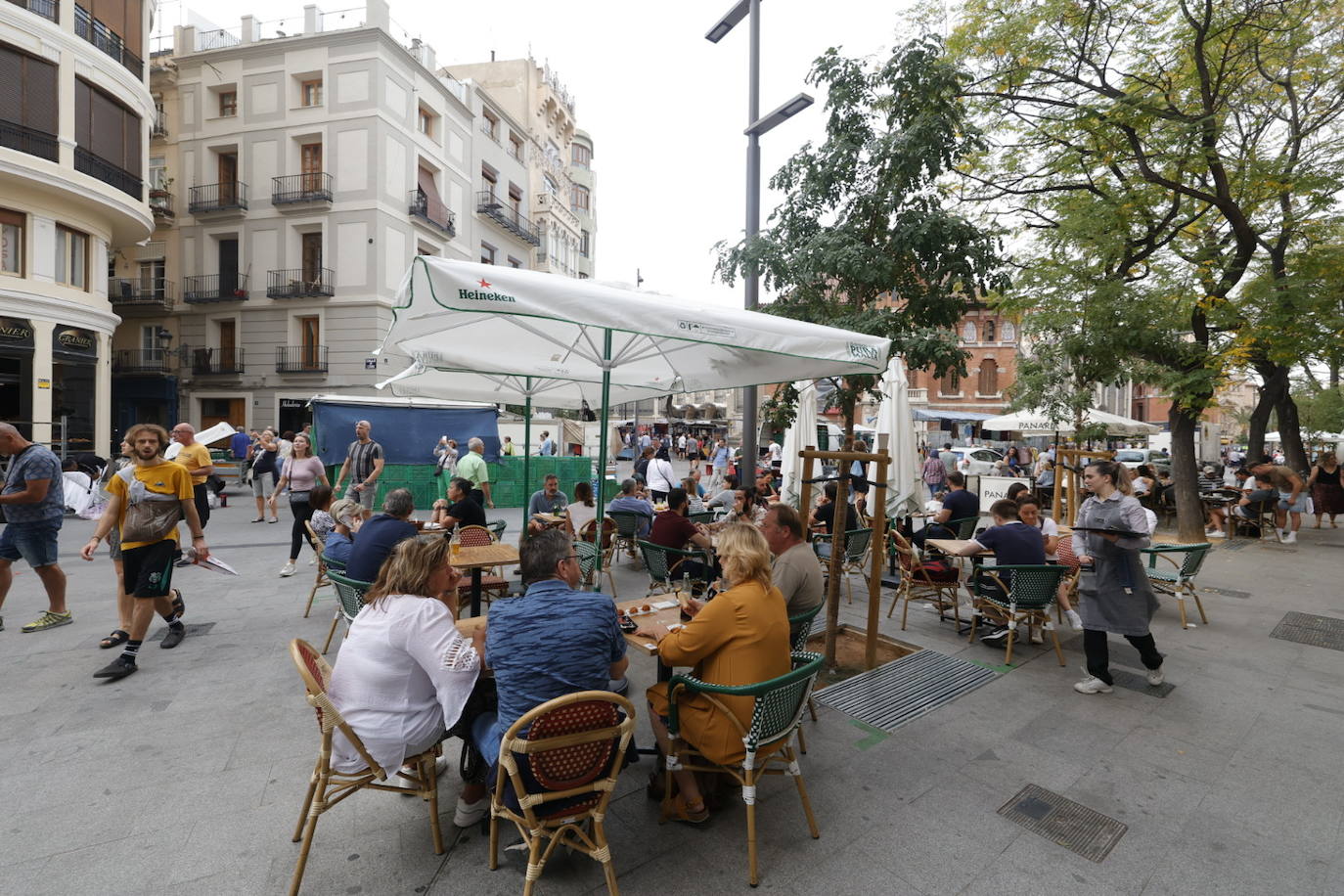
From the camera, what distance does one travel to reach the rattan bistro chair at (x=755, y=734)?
2762mm

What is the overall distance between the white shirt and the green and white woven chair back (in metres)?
1.25

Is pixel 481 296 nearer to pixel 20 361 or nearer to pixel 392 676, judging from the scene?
pixel 392 676

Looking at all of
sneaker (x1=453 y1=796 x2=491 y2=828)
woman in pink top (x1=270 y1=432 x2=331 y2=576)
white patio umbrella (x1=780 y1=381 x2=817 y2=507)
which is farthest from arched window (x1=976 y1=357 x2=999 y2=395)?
sneaker (x1=453 y1=796 x2=491 y2=828)

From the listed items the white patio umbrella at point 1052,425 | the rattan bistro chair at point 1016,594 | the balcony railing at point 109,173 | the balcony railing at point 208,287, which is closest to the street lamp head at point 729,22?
the rattan bistro chair at point 1016,594

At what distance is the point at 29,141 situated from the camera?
14.7 m

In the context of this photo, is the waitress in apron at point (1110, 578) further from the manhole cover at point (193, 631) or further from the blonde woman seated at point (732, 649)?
the manhole cover at point (193, 631)

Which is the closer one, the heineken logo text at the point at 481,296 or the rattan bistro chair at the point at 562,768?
the rattan bistro chair at the point at 562,768

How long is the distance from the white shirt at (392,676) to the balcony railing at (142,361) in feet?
90.8

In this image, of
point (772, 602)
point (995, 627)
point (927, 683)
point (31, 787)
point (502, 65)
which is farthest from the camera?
point (502, 65)

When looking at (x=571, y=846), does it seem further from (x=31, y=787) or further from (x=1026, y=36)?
(x=1026, y=36)

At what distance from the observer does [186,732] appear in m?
3.87

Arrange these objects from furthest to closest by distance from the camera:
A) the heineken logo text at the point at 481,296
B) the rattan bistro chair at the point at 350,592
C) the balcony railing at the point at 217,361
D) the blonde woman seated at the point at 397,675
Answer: the balcony railing at the point at 217,361 → the rattan bistro chair at the point at 350,592 → the heineken logo text at the point at 481,296 → the blonde woman seated at the point at 397,675

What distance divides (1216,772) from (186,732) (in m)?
6.13

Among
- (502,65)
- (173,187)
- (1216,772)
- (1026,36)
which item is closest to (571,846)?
(1216,772)
